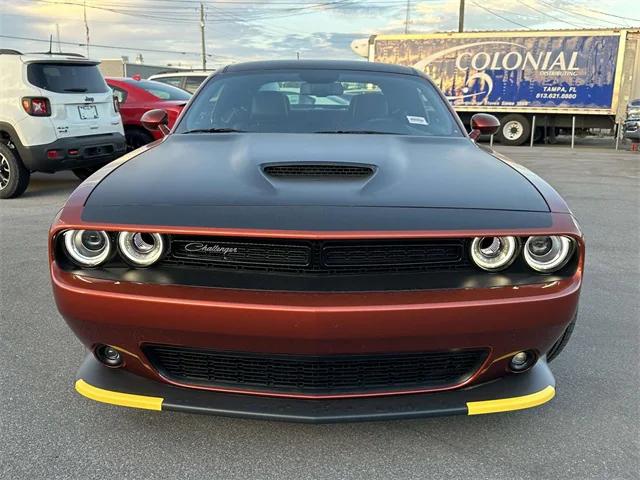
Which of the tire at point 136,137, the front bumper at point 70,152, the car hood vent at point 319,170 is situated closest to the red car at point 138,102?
the tire at point 136,137

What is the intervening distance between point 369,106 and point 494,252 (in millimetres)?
1614

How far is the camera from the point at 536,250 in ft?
6.81

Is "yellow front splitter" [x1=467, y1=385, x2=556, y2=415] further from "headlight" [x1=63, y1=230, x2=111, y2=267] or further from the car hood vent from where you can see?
"headlight" [x1=63, y1=230, x2=111, y2=267]

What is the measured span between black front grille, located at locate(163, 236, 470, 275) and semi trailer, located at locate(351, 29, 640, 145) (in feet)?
54.9

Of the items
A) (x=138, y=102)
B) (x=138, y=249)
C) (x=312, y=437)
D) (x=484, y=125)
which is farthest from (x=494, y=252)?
(x=138, y=102)

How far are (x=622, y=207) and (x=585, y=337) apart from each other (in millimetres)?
4842

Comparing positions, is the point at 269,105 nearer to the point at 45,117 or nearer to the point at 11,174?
the point at 45,117

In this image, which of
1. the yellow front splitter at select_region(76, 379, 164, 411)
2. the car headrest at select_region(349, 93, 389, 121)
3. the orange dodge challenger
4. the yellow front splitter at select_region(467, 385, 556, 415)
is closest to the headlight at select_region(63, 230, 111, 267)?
the orange dodge challenger

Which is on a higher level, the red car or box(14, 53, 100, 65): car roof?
box(14, 53, 100, 65): car roof

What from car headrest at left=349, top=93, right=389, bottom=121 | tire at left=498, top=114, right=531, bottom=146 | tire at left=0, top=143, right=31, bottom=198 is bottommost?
tire at left=498, top=114, right=531, bottom=146

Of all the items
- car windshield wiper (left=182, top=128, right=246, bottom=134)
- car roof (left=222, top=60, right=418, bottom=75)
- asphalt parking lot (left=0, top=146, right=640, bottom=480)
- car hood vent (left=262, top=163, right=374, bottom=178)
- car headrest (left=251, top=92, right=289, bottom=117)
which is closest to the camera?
asphalt parking lot (left=0, top=146, right=640, bottom=480)

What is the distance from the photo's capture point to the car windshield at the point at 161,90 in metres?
9.32

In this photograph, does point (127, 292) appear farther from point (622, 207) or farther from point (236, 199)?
point (622, 207)

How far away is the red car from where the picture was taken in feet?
30.1
